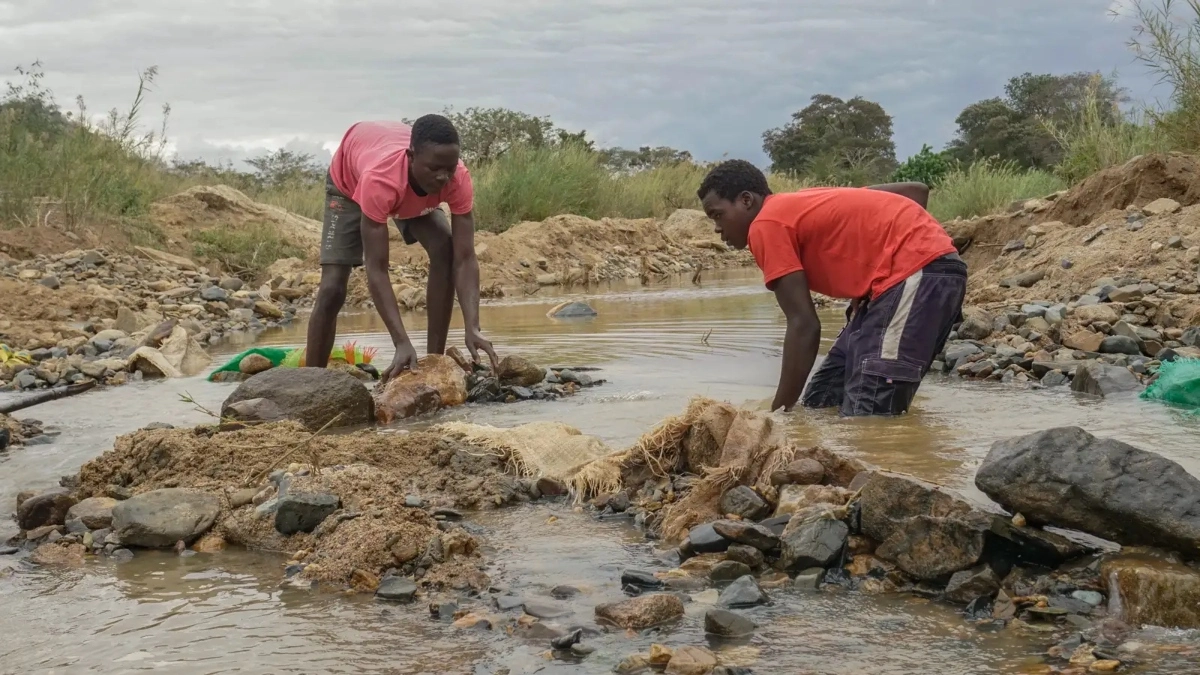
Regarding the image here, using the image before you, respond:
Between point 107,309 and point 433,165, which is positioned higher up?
point 433,165

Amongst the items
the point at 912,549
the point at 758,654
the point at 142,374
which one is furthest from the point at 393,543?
the point at 142,374

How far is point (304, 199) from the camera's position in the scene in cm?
2095

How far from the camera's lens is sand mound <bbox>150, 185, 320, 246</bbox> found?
52.9 feet

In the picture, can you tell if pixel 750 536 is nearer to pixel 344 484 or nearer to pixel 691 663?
pixel 691 663

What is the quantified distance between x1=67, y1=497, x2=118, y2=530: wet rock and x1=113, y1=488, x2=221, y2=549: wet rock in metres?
0.09

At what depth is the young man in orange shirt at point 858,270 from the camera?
16.1 feet

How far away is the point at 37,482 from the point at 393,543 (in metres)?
2.01

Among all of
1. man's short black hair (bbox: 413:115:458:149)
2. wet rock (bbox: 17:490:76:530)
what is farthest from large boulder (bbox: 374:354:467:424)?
wet rock (bbox: 17:490:76:530)

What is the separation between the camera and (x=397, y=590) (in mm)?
3076

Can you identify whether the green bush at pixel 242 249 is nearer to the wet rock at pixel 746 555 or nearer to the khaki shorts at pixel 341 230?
the khaki shorts at pixel 341 230

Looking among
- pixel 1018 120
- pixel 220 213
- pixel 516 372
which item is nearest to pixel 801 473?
pixel 516 372

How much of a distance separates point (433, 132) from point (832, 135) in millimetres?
37590

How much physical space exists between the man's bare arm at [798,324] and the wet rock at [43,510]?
9.15 ft

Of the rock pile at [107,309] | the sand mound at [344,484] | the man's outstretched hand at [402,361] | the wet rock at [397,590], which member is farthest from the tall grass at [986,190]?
the wet rock at [397,590]
